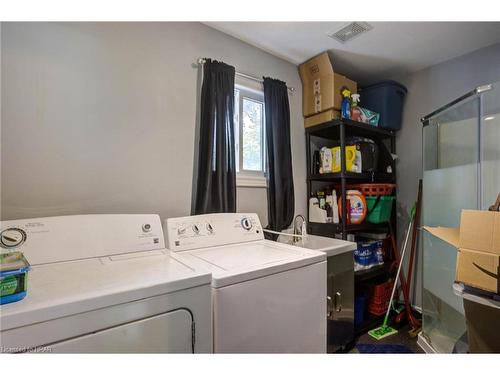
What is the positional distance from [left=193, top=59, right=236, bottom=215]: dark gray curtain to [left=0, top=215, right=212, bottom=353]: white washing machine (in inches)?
20.5

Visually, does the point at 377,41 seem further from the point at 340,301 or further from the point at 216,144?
the point at 340,301

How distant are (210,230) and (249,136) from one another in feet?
3.02

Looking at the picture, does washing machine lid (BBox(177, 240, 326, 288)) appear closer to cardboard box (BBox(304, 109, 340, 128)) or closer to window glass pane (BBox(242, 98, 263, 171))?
window glass pane (BBox(242, 98, 263, 171))

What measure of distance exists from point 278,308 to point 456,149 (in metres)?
1.84

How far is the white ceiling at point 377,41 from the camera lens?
1.74m

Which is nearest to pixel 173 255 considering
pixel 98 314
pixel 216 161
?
pixel 98 314

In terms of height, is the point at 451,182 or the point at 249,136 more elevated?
the point at 249,136

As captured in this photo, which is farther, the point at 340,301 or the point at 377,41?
the point at 377,41

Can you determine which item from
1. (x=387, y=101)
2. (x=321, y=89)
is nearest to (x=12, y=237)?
(x=321, y=89)

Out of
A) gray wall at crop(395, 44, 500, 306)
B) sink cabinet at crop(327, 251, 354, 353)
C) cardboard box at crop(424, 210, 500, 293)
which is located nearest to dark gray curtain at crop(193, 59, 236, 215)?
sink cabinet at crop(327, 251, 354, 353)

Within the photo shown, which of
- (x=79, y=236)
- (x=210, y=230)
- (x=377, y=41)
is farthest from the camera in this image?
(x=377, y=41)

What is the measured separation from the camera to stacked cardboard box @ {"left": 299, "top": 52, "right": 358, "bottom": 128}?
6.71ft

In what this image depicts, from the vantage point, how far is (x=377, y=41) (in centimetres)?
190

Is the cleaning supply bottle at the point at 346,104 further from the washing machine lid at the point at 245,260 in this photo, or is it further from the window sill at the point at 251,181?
the washing machine lid at the point at 245,260
